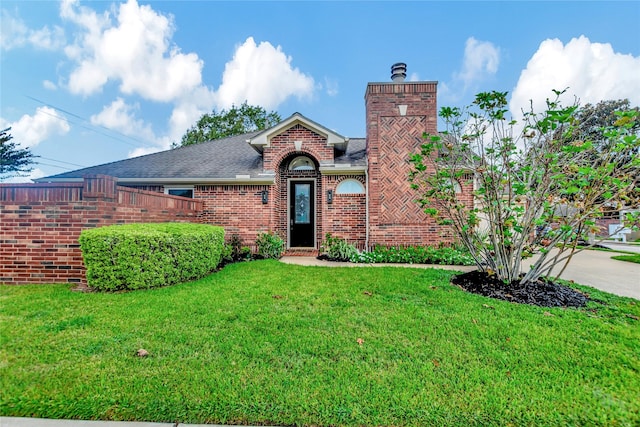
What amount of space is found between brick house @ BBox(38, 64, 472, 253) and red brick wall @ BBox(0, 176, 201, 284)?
4.28 m

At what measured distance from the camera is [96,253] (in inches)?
185

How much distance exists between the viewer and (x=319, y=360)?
2545mm

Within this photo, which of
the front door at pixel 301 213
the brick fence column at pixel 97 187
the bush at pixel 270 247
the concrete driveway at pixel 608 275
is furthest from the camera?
the front door at pixel 301 213

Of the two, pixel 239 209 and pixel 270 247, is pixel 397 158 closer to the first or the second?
pixel 270 247

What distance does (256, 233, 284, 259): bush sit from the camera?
8602 mm

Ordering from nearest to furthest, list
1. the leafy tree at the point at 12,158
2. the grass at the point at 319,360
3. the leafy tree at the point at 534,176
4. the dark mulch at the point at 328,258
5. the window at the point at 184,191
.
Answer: the grass at the point at 319,360
the leafy tree at the point at 534,176
the dark mulch at the point at 328,258
the window at the point at 184,191
the leafy tree at the point at 12,158

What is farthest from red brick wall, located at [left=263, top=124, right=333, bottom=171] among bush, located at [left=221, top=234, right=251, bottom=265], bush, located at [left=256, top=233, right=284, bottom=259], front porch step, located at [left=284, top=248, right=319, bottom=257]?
front porch step, located at [left=284, top=248, right=319, bottom=257]

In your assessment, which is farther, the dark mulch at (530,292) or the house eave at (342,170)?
the house eave at (342,170)

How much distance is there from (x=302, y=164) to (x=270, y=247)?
3303 millimetres

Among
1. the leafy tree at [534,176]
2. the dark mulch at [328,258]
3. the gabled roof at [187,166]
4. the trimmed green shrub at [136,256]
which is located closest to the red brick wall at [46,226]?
the trimmed green shrub at [136,256]

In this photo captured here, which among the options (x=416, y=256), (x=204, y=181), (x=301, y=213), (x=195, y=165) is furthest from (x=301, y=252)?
(x=195, y=165)

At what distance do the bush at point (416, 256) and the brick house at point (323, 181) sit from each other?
2.30ft

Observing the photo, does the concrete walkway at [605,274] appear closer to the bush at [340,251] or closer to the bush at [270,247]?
the bush at [340,251]

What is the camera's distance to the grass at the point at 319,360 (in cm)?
193
